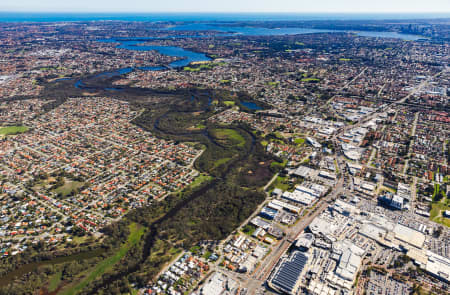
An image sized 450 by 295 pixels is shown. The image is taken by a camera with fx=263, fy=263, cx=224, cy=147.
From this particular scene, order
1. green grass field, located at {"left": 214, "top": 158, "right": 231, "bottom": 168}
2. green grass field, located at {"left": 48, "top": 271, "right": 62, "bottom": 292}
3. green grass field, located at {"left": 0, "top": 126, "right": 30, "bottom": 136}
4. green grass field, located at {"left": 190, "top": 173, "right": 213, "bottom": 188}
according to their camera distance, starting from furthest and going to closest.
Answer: green grass field, located at {"left": 0, "top": 126, "right": 30, "bottom": 136}, green grass field, located at {"left": 214, "top": 158, "right": 231, "bottom": 168}, green grass field, located at {"left": 190, "top": 173, "right": 213, "bottom": 188}, green grass field, located at {"left": 48, "top": 271, "right": 62, "bottom": 292}

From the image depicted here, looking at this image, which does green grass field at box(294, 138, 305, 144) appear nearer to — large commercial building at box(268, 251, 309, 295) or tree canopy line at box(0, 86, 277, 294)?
tree canopy line at box(0, 86, 277, 294)

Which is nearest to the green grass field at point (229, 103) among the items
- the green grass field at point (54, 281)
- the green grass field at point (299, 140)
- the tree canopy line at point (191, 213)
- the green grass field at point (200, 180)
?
the tree canopy line at point (191, 213)

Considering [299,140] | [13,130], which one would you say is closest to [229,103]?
[299,140]

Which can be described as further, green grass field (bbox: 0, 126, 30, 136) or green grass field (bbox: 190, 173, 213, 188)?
green grass field (bbox: 0, 126, 30, 136)

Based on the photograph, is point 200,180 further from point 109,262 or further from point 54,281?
point 54,281

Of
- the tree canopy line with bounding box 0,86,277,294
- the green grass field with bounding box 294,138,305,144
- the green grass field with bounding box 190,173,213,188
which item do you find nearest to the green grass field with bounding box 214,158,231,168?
the tree canopy line with bounding box 0,86,277,294

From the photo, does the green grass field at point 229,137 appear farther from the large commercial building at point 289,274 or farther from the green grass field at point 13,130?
the green grass field at point 13,130

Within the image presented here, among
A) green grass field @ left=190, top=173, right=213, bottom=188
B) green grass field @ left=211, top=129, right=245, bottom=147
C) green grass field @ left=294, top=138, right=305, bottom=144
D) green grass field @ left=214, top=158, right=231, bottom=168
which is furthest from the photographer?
green grass field @ left=211, top=129, right=245, bottom=147
